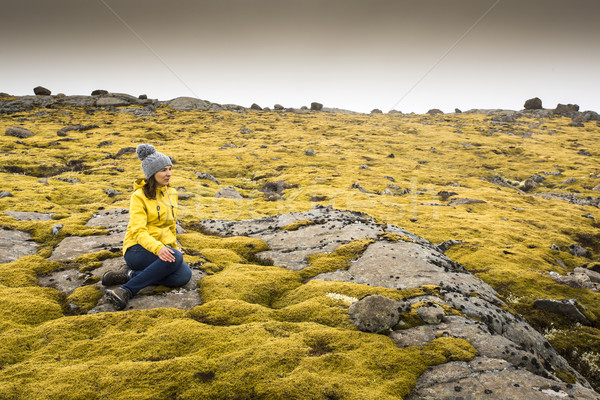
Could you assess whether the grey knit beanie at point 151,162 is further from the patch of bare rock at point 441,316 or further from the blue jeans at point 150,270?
the patch of bare rock at point 441,316

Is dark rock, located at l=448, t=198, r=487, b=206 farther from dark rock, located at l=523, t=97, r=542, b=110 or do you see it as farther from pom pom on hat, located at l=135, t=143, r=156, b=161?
dark rock, located at l=523, t=97, r=542, b=110

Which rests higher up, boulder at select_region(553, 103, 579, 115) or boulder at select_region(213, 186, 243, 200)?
boulder at select_region(553, 103, 579, 115)

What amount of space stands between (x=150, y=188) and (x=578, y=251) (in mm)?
30439

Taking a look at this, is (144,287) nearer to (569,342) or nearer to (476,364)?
(476,364)

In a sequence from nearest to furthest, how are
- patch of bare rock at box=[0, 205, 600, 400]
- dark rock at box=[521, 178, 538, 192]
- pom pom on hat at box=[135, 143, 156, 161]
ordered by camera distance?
patch of bare rock at box=[0, 205, 600, 400] → pom pom on hat at box=[135, 143, 156, 161] → dark rock at box=[521, 178, 538, 192]

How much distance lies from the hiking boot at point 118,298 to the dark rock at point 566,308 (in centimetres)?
1852

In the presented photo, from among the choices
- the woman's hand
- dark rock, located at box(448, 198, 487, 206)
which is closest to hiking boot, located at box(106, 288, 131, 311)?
the woman's hand

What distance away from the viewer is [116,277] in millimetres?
11289

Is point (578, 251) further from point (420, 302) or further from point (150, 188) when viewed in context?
point (150, 188)

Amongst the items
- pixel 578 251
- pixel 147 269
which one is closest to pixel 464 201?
pixel 578 251

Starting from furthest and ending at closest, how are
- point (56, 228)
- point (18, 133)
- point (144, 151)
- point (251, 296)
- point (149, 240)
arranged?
point (18, 133)
point (56, 228)
point (251, 296)
point (144, 151)
point (149, 240)

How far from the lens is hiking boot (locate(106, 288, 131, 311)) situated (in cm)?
1002

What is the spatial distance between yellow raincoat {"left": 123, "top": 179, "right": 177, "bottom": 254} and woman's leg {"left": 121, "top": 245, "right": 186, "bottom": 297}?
1.33 ft

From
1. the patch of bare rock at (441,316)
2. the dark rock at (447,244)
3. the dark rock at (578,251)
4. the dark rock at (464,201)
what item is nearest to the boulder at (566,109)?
the dark rock at (464,201)
